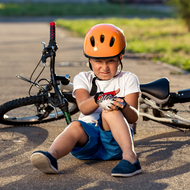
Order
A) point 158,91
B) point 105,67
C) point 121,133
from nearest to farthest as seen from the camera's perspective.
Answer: point 121,133
point 105,67
point 158,91

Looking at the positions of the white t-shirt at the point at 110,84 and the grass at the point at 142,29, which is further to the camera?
the grass at the point at 142,29

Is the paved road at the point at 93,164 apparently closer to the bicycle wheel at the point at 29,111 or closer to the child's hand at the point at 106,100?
the bicycle wheel at the point at 29,111

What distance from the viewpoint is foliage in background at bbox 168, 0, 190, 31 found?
1872 centimetres

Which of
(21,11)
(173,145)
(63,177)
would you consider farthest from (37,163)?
(21,11)

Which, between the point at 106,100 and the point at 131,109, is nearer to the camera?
the point at 106,100

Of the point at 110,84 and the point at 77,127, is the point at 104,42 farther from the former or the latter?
the point at 77,127

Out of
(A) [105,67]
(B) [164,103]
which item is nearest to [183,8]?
(B) [164,103]

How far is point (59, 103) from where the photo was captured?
3947mm

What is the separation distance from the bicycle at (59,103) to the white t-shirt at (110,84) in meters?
0.31

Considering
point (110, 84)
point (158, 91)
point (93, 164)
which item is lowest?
point (93, 164)

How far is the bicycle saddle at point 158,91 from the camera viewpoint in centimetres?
412

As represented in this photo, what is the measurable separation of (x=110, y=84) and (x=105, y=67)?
22cm

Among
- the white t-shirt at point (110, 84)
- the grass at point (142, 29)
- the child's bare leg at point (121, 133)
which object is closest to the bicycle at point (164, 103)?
the white t-shirt at point (110, 84)

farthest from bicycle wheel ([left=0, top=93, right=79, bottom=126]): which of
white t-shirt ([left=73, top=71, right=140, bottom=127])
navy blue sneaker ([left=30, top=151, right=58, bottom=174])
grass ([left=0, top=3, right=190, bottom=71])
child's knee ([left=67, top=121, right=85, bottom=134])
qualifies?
grass ([left=0, top=3, right=190, bottom=71])
